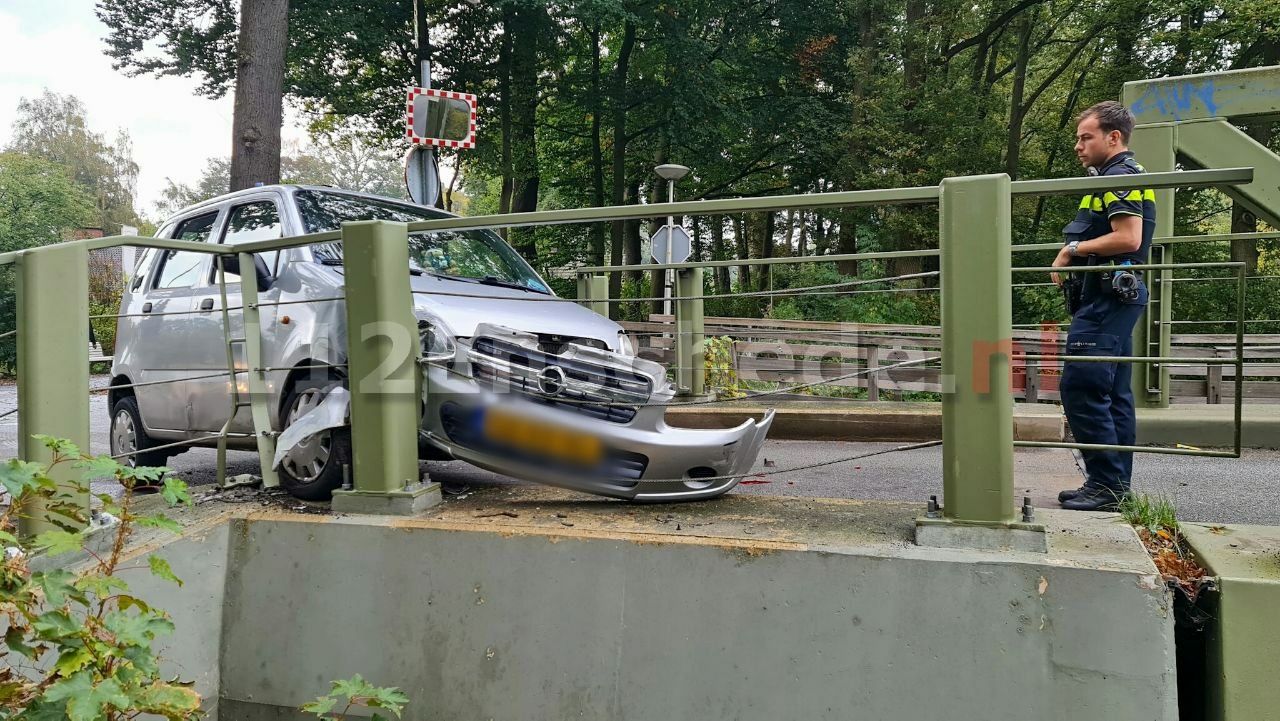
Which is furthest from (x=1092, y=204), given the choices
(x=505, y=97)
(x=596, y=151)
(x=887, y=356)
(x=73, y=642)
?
(x=596, y=151)

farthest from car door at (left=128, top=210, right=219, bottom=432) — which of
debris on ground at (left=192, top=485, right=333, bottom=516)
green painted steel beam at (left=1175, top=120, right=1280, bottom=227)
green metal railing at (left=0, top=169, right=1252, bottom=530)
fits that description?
green painted steel beam at (left=1175, top=120, right=1280, bottom=227)

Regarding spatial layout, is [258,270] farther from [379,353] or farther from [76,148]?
[76,148]

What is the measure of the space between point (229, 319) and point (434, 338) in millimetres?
1388

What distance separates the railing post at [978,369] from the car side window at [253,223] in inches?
142

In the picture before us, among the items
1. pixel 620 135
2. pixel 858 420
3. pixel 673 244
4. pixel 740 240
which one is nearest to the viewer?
pixel 858 420

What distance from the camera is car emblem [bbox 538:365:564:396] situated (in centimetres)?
348

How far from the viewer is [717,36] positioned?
892 inches

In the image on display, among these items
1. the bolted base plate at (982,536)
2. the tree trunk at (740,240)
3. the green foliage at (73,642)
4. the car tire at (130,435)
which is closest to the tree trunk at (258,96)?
the car tire at (130,435)

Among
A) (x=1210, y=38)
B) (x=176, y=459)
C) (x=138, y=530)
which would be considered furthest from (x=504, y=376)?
(x=1210, y=38)

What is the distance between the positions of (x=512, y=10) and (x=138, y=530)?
18.9m

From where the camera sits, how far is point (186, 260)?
17.3ft

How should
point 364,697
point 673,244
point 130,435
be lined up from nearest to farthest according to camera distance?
1. point 364,697
2. point 130,435
3. point 673,244

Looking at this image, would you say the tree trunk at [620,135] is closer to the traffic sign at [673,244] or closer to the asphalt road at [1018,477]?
the traffic sign at [673,244]

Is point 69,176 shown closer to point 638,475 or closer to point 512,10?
point 512,10
